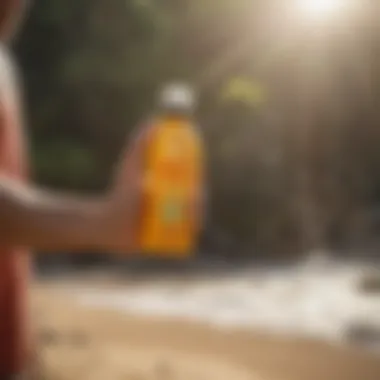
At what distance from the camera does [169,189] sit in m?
0.76

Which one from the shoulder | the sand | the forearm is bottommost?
the sand

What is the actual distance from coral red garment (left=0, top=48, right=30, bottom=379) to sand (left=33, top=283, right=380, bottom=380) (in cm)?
6

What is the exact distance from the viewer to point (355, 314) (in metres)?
1.19

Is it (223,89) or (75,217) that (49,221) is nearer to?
(75,217)

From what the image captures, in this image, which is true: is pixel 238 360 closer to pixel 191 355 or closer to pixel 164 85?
pixel 191 355

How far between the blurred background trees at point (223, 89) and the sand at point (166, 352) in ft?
0.47

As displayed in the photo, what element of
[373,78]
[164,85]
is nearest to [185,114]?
[164,85]

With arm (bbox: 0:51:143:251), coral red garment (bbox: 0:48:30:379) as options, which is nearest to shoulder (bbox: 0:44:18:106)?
coral red garment (bbox: 0:48:30:379)

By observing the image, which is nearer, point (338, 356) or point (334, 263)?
point (338, 356)

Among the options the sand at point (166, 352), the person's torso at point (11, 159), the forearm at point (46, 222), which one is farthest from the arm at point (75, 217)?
the sand at point (166, 352)

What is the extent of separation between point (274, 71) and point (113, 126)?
20 centimetres

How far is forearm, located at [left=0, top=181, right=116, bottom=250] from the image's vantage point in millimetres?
791

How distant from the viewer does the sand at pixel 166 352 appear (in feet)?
3.55

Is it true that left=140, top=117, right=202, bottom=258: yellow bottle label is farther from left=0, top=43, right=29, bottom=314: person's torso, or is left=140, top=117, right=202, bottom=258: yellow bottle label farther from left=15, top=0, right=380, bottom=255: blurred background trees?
left=15, top=0, right=380, bottom=255: blurred background trees
